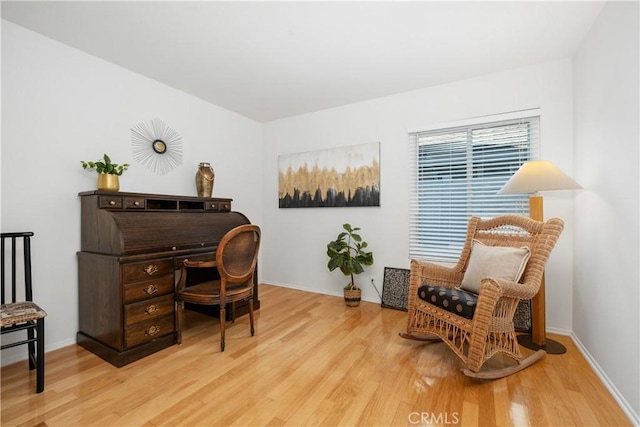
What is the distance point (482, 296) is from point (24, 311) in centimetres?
283

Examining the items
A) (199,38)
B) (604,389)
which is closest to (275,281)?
(199,38)

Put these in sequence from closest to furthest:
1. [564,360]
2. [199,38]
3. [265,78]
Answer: [564,360]
[199,38]
[265,78]

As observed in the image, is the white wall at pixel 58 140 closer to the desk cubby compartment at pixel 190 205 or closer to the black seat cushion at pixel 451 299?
the desk cubby compartment at pixel 190 205

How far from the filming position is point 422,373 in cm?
191

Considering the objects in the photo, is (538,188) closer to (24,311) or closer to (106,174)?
(106,174)

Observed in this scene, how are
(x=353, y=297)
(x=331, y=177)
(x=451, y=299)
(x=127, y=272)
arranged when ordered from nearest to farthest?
(x=451, y=299) < (x=127, y=272) < (x=353, y=297) < (x=331, y=177)

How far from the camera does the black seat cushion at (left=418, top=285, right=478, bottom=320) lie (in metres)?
1.86

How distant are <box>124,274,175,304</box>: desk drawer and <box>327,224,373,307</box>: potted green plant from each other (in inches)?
65.4

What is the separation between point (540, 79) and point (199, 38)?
304 centimetres

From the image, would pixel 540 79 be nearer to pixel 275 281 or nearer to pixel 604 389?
pixel 604 389

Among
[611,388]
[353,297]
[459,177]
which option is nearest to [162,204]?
[353,297]

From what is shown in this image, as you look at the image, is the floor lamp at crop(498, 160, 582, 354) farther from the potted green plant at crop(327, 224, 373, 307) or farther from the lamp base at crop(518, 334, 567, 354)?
the potted green plant at crop(327, 224, 373, 307)

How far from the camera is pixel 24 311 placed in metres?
1.74


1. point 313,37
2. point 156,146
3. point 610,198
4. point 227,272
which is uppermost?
point 313,37
